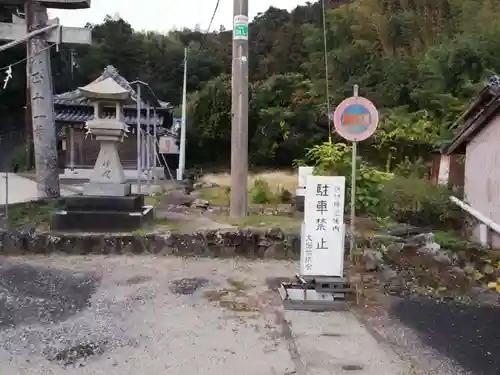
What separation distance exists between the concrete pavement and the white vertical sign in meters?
0.53

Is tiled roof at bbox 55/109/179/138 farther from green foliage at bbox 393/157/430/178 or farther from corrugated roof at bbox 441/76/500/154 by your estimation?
corrugated roof at bbox 441/76/500/154

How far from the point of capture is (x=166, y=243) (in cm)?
708

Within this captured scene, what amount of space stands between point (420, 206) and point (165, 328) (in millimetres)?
6085

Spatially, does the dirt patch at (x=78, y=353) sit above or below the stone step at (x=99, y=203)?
below

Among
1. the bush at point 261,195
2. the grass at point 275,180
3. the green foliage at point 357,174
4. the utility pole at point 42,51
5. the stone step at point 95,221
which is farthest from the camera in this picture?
the grass at point 275,180

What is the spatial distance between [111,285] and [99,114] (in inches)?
140

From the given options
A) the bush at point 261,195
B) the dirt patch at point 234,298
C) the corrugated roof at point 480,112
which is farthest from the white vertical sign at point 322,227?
the bush at point 261,195

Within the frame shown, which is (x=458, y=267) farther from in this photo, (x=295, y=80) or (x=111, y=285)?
(x=295, y=80)

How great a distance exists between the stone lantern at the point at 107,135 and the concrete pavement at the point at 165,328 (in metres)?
1.73

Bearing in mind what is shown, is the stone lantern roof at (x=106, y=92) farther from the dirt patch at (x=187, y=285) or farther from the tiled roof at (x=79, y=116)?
the tiled roof at (x=79, y=116)

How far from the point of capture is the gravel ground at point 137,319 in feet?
11.6

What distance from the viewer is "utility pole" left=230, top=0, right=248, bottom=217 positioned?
26.5ft

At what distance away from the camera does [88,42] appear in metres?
8.84

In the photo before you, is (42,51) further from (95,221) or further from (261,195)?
(261,195)
